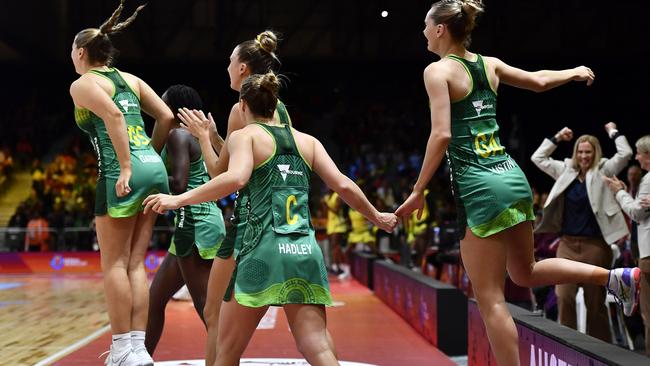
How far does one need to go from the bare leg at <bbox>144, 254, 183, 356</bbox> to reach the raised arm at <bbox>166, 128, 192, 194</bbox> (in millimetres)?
456

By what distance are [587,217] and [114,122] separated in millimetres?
3387

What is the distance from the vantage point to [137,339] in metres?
4.14

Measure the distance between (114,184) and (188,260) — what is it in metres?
0.73

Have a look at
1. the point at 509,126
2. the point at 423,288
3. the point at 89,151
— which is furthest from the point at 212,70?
the point at 423,288

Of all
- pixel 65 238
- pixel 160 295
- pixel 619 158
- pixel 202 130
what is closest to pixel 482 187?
pixel 202 130

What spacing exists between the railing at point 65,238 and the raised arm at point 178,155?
1186cm

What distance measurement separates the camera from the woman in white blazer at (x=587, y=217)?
5.88 m

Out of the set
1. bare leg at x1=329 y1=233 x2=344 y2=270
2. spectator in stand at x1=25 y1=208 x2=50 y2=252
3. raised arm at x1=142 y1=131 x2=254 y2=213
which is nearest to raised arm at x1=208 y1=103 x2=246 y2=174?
raised arm at x1=142 y1=131 x2=254 y2=213

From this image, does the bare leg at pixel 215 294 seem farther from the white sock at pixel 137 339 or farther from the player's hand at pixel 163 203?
the player's hand at pixel 163 203

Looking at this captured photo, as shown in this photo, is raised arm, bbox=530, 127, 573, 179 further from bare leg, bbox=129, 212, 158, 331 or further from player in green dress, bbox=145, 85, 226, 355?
bare leg, bbox=129, 212, 158, 331

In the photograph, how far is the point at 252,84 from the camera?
11.5 feet

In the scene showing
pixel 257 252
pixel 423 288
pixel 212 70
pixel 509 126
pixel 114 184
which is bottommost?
pixel 423 288

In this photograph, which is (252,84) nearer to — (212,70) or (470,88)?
(470,88)

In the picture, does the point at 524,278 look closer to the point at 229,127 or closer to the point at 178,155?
the point at 229,127
